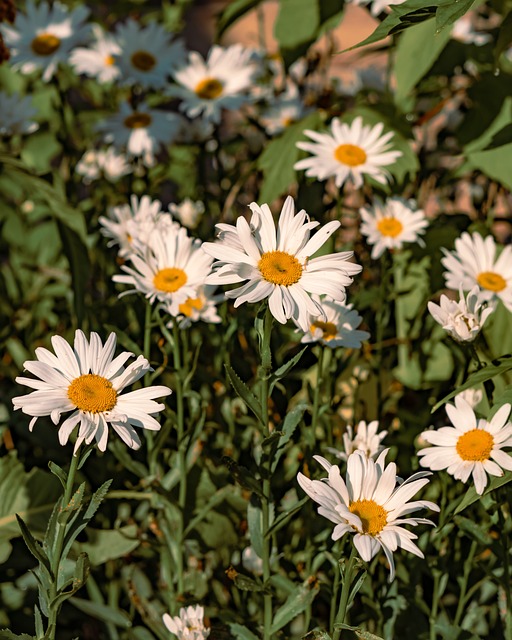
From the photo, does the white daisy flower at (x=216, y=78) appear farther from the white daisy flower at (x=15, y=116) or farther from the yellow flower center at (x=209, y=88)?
the white daisy flower at (x=15, y=116)

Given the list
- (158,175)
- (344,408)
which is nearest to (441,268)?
(344,408)

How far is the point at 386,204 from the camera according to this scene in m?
1.36

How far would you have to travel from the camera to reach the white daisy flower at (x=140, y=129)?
162cm

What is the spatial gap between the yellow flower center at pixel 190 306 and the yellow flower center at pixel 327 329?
150 mm

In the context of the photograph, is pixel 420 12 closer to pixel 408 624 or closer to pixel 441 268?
pixel 441 268

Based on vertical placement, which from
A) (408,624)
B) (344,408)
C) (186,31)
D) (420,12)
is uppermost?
(186,31)

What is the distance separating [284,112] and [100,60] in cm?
37

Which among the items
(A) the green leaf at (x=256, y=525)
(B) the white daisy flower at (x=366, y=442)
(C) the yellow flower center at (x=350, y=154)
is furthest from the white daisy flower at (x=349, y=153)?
(A) the green leaf at (x=256, y=525)

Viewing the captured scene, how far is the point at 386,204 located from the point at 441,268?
124 mm

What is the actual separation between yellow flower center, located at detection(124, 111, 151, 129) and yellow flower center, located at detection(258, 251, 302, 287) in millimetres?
858

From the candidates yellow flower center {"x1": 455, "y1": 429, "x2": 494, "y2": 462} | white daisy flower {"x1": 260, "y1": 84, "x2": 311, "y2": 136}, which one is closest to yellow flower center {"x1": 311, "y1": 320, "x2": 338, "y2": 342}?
yellow flower center {"x1": 455, "y1": 429, "x2": 494, "y2": 462}

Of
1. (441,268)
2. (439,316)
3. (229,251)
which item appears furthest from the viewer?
(441,268)

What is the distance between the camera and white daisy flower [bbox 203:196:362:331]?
0.83m

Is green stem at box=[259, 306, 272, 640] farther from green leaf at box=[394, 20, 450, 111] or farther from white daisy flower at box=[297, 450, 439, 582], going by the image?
green leaf at box=[394, 20, 450, 111]
